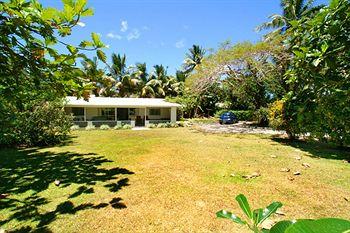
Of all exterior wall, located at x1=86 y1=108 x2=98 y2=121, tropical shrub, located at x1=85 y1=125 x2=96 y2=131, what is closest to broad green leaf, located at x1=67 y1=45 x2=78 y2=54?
tropical shrub, located at x1=85 y1=125 x2=96 y2=131

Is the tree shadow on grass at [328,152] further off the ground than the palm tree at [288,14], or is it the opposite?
the palm tree at [288,14]

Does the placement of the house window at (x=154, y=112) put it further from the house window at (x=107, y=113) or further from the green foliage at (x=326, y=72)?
the green foliage at (x=326, y=72)

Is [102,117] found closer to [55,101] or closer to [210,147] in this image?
[55,101]

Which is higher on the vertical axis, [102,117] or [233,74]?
[233,74]

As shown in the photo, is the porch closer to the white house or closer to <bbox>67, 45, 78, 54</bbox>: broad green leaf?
the white house

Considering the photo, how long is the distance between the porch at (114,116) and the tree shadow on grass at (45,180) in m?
15.7

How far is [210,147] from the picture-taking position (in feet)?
44.3

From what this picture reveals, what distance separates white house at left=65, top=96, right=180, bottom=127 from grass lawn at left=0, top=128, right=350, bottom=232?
15502 mm

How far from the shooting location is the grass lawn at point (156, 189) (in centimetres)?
515

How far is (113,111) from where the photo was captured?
3322cm

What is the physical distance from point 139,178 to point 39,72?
515cm

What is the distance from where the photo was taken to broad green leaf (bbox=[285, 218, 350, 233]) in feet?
1.38

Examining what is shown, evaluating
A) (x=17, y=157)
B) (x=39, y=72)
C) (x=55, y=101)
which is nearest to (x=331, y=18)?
(x=39, y=72)

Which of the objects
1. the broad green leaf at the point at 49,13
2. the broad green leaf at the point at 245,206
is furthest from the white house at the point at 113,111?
the broad green leaf at the point at 245,206
